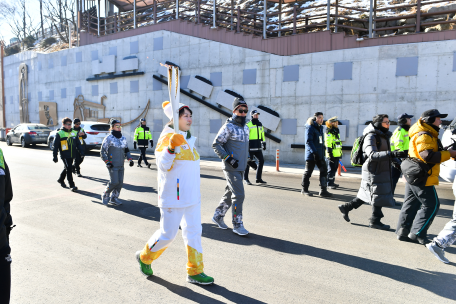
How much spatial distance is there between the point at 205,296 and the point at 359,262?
206cm

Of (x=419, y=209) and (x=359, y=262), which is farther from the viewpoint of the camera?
(x=419, y=209)

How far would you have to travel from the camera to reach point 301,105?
1430cm

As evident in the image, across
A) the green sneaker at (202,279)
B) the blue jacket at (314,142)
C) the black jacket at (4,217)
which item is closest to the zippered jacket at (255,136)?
the blue jacket at (314,142)

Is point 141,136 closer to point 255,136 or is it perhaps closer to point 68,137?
point 68,137

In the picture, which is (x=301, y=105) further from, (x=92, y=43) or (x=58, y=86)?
A: (x=58, y=86)

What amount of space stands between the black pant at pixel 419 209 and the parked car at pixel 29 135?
21.4m

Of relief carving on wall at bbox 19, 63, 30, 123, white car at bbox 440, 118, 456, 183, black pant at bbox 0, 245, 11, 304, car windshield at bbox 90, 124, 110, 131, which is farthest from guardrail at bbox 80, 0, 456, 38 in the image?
black pant at bbox 0, 245, 11, 304

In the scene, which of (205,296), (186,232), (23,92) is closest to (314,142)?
(186,232)

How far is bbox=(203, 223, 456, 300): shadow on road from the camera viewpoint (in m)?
3.65

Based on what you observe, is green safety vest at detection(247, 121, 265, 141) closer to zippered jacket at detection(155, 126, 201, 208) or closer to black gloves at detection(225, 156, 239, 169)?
black gloves at detection(225, 156, 239, 169)

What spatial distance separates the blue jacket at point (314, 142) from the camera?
798 cm

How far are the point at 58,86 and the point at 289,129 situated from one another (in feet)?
62.3

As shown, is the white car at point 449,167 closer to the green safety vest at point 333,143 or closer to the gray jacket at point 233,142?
the green safety vest at point 333,143

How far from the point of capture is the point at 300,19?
50.5 feet
